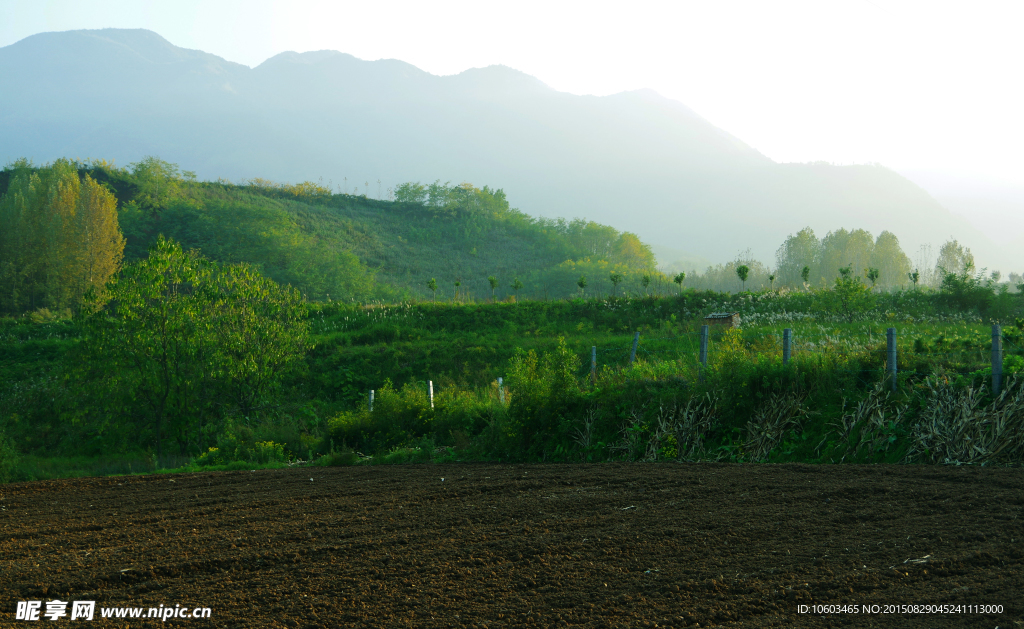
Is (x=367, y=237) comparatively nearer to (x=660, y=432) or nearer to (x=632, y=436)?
(x=632, y=436)

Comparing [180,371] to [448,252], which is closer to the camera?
[180,371]

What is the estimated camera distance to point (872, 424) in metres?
9.23

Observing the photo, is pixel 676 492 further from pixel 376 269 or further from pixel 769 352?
pixel 376 269

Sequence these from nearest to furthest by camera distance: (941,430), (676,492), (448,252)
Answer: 1. (676,492)
2. (941,430)
3. (448,252)

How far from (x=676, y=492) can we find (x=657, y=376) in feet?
15.4

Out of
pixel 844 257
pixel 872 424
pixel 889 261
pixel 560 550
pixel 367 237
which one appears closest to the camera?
pixel 560 550

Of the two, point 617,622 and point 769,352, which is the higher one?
point 769,352

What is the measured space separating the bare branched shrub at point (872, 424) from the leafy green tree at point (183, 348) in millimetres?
18597

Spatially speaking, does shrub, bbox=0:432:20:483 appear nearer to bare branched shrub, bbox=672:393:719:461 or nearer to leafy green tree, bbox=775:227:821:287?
bare branched shrub, bbox=672:393:719:461

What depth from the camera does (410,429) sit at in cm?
1434

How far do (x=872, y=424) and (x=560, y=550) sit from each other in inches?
252

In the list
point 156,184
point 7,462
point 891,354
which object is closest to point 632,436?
point 891,354

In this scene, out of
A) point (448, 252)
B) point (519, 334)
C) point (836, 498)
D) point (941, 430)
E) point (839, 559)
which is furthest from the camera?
point (448, 252)

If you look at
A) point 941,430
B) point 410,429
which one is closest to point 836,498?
point 941,430
